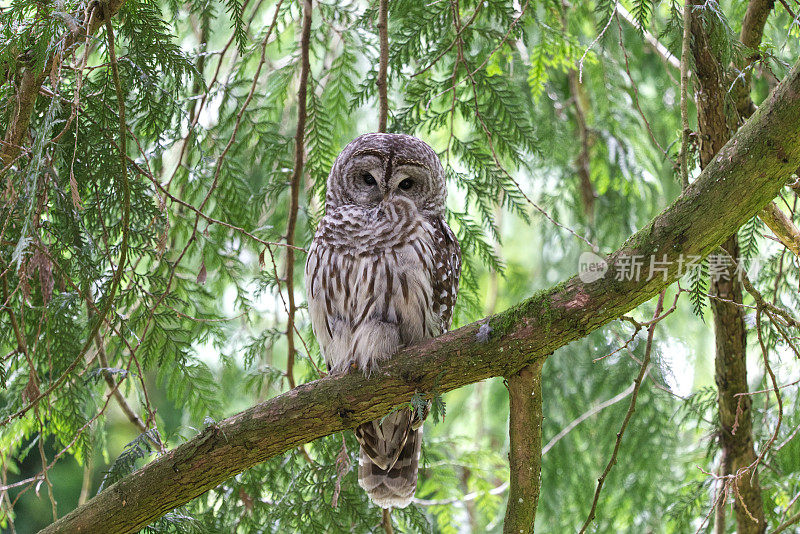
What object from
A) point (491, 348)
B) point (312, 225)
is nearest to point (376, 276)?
point (312, 225)

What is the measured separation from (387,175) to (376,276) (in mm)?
A: 404

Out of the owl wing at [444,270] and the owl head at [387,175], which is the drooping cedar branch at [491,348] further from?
the owl head at [387,175]

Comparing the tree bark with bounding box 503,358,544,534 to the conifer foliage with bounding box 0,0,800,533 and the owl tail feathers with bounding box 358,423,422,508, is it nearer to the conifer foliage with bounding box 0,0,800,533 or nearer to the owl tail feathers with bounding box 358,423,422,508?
the conifer foliage with bounding box 0,0,800,533

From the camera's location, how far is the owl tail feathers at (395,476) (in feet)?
10.2

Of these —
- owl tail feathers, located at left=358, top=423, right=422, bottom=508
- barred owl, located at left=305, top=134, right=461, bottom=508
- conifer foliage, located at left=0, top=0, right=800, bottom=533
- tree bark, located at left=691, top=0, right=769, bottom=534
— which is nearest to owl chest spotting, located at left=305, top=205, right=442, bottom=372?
barred owl, located at left=305, top=134, right=461, bottom=508

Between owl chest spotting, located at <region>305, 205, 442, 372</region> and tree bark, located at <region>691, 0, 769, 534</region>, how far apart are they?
1097mm

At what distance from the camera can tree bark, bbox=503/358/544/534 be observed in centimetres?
219

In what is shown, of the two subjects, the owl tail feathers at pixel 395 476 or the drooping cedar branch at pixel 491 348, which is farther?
the owl tail feathers at pixel 395 476

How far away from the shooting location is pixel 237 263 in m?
3.40

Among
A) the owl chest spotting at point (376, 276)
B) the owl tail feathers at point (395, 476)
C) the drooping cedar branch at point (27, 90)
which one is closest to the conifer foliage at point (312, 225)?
the drooping cedar branch at point (27, 90)

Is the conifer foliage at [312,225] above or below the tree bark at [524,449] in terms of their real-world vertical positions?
above

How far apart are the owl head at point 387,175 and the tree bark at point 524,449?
105cm

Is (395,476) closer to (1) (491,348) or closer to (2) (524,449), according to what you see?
(2) (524,449)

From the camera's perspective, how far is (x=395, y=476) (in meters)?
3.15
